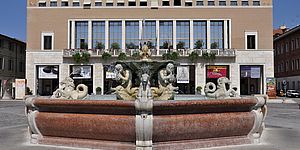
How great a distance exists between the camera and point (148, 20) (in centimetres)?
6238

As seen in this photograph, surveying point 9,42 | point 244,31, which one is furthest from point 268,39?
point 9,42

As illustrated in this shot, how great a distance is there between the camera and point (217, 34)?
205 feet

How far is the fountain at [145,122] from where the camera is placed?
24.8ft

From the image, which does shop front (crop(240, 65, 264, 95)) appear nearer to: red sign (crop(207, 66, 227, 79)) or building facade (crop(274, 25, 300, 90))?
red sign (crop(207, 66, 227, 79))

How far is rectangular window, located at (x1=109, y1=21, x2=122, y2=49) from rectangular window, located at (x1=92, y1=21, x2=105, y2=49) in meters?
1.37

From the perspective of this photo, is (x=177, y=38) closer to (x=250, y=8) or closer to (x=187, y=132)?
(x=250, y=8)

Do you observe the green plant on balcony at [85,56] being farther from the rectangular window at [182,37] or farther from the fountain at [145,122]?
the fountain at [145,122]

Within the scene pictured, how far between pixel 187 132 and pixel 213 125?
72 centimetres

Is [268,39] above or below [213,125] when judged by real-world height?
above

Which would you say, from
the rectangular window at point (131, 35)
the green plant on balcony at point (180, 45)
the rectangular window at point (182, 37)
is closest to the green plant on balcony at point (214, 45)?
the rectangular window at point (182, 37)

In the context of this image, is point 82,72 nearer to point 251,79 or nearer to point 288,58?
point 251,79

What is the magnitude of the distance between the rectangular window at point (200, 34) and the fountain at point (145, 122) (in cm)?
5280

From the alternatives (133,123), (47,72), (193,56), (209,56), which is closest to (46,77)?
(47,72)

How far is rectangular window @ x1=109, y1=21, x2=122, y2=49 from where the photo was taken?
62.1m
